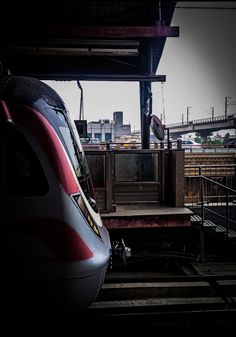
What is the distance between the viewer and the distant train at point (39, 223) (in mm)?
2473

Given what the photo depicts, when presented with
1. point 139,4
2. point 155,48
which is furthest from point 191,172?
point 139,4

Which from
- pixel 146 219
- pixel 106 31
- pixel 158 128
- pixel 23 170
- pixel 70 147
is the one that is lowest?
pixel 146 219

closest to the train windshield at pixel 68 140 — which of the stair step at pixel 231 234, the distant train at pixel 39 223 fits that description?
the distant train at pixel 39 223

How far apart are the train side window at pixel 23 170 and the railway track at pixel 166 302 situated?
2133mm

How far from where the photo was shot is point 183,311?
12.9 ft

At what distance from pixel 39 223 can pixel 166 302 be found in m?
2.90

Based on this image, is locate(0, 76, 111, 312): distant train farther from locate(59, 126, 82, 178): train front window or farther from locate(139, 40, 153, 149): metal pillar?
locate(139, 40, 153, 149): metal pillar

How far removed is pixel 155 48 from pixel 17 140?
693 centimetres

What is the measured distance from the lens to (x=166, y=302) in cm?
459

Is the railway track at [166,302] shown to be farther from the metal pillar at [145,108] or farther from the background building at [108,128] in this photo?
the background building at [108,128]

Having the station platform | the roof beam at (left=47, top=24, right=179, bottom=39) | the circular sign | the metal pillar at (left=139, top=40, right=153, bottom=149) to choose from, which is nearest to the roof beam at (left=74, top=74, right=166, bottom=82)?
the roof beam at (left=47, top=24, right=179, bottom=39)

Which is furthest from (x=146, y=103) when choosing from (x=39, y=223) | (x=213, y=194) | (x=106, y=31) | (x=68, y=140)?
(x=39, y=223)

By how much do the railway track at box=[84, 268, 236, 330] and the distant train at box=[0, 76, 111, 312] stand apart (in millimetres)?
1443

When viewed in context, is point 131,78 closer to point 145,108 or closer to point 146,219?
point 145,108
